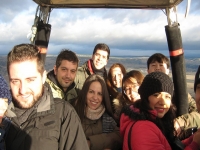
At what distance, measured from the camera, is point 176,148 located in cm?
187

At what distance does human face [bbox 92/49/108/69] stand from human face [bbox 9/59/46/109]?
2.13 m

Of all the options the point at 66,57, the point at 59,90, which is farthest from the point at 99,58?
the point at 59,90

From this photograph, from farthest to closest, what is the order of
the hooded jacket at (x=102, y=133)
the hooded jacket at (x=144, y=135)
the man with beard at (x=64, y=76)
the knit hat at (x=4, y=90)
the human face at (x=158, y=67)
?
the human face at (x=158, y=67) → the man with beard at (x=64, y=76) → the hooded jacket at (x=102, y=133) → the hooded jacket at (x=144, y=135) → the knit hat at (x=4, y=90)

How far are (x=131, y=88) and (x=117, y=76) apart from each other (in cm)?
73

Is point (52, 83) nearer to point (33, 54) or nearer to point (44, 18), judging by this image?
point (44, 18)

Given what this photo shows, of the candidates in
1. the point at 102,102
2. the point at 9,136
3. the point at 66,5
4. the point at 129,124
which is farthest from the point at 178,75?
the point at 9,136

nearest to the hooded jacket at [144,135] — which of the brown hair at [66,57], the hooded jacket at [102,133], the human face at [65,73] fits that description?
the hooded jacket at [102,133]

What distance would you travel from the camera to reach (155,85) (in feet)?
6.10

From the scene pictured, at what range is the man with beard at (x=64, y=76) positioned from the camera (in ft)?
9.44

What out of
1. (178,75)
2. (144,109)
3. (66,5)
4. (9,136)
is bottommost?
(9,136)

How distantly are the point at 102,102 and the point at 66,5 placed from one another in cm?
143

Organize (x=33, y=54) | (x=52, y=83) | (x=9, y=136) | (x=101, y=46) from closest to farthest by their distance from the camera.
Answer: (x=9, y=136) < (x=33, y=54) < (x=52, y=83) < (x=101, y=46)

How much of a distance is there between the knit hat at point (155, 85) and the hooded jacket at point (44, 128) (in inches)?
21.2

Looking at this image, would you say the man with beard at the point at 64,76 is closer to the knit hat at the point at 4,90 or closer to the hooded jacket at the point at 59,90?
the hooded jacket at the point at 59,90
